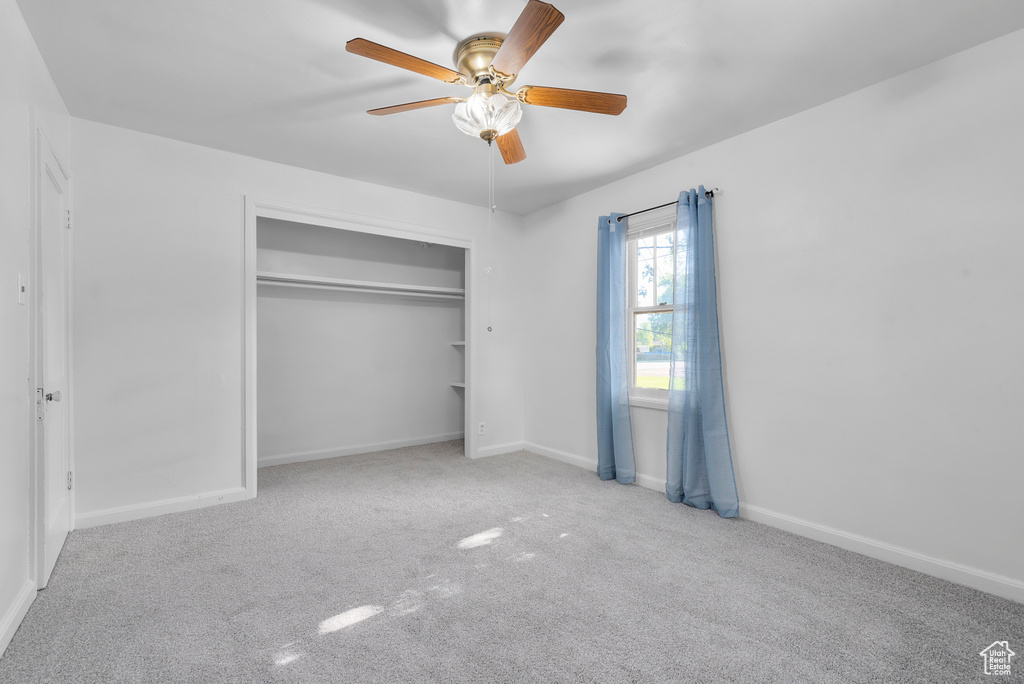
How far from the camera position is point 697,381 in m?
3.39

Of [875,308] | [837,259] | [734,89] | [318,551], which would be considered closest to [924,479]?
[875,308]

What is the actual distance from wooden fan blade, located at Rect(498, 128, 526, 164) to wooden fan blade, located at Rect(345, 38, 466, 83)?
0.46 meters

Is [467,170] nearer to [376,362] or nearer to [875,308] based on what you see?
[376,362]

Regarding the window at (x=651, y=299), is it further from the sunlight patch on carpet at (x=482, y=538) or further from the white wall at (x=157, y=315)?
the white wall at (x=157, y=315)

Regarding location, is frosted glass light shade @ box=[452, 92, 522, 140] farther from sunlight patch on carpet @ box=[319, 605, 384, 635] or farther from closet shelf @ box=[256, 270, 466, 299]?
closet shelf @ box=[256, 270, 466, 299]

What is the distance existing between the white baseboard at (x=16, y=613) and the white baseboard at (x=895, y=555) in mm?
3703

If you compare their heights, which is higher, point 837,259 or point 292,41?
point 292,41

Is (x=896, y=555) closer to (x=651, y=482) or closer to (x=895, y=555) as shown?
(x=895, y=555)

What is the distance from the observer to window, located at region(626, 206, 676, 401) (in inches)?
152

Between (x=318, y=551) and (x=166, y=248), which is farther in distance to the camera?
(x=166, y=248)

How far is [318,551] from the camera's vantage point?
2.71 m

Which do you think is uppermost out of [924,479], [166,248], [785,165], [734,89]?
[734,89]

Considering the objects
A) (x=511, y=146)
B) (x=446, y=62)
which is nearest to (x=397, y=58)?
(x=446, y=62)

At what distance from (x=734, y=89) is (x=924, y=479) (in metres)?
2.29
